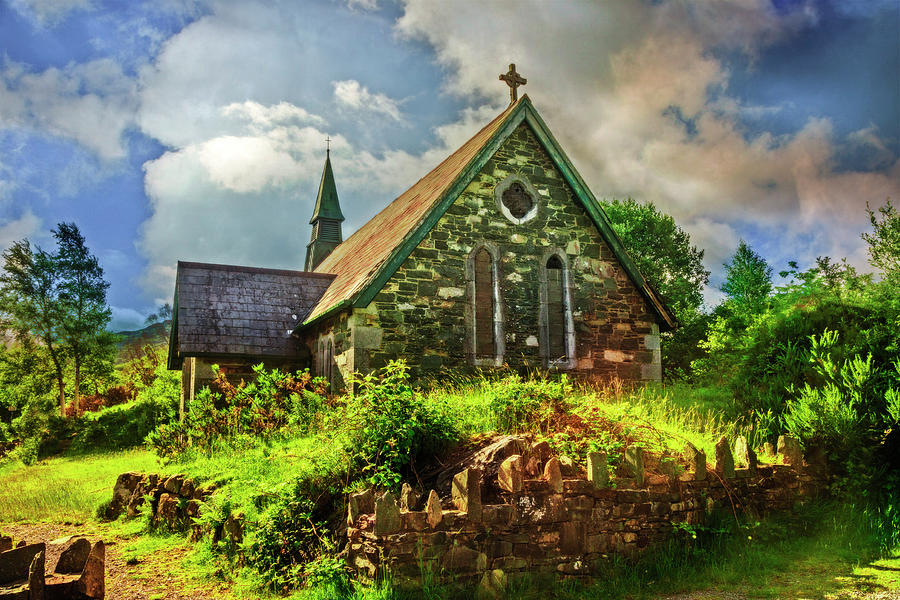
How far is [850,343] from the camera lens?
29.0 ft

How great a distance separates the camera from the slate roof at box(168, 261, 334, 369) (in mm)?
14594

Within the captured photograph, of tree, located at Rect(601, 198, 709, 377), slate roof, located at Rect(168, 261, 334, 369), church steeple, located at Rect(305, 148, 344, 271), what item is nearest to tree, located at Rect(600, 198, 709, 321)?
tree, located at Rect(601, 198, 709, 377)

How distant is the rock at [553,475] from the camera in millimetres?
6383

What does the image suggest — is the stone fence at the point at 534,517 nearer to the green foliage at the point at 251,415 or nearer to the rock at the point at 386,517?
the rock at the point at 386,517

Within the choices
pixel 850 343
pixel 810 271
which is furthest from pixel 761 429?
pixel 810 271

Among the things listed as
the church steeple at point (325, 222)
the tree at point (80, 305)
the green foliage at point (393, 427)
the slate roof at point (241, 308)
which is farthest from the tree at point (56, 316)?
the green foliage at point (393, 427)

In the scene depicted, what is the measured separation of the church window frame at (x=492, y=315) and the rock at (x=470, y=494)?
687 centimetres

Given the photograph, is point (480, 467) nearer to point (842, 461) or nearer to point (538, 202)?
point (842, 461)

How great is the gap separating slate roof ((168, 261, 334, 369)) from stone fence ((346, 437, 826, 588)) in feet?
30.5

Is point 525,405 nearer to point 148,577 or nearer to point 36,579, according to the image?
point 148,577

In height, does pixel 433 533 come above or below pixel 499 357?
below

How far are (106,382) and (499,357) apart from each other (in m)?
30.0

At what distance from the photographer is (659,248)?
34.7 m

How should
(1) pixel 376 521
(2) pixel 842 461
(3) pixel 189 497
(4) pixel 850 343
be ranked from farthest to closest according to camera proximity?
(3) pixel 189 497 → (4) pixel 850 343 → (2) pixel 842 461 → (1) pixel 376 521
